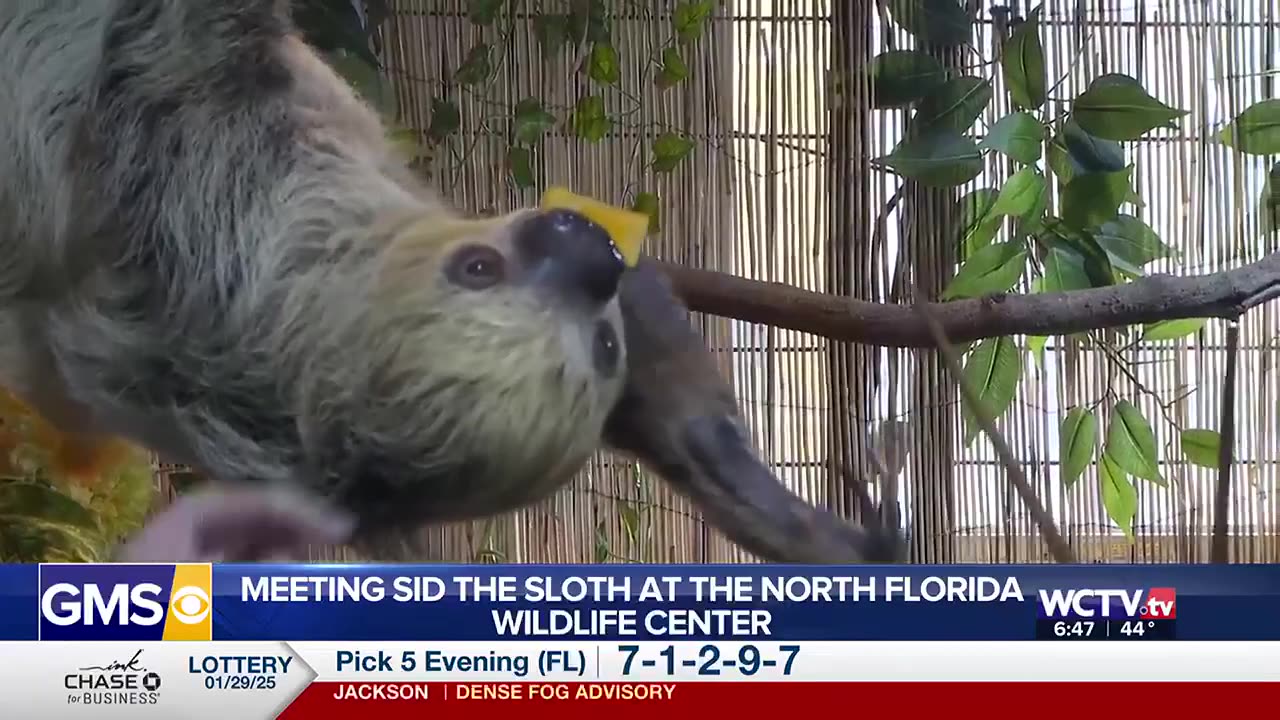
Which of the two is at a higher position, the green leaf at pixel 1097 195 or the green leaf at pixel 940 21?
the green leaf at pixel 940 21

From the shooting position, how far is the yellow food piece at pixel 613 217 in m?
0.92

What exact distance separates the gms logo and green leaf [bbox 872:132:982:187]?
2.29 ft

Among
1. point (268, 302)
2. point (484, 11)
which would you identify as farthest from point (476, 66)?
point (268, 302)

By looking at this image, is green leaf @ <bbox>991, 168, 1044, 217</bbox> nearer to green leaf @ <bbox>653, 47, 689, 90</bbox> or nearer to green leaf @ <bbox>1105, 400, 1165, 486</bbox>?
green leaf @ <bbox>1105, 400, 1165, 486</bbox>

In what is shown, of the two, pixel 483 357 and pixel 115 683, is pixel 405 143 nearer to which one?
pixel 483 357

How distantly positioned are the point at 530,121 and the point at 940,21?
371mm

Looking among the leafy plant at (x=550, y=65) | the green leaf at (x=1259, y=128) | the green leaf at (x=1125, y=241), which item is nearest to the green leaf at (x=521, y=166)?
the leafy plant at (x=550, y=65)

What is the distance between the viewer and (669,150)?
3.10 feet

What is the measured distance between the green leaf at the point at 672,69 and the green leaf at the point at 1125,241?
0.39m

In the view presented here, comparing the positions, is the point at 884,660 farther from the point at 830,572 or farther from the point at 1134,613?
the point at 1134,613

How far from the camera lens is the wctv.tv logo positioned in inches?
35.7

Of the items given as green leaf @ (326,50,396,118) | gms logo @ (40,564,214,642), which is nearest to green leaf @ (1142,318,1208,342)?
green leaf @ (326,50,396,118)

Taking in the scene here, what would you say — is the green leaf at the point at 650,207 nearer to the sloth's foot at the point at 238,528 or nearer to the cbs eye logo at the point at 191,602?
the sloth's foot at the point at 238,528

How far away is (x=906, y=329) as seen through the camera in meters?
0.93
